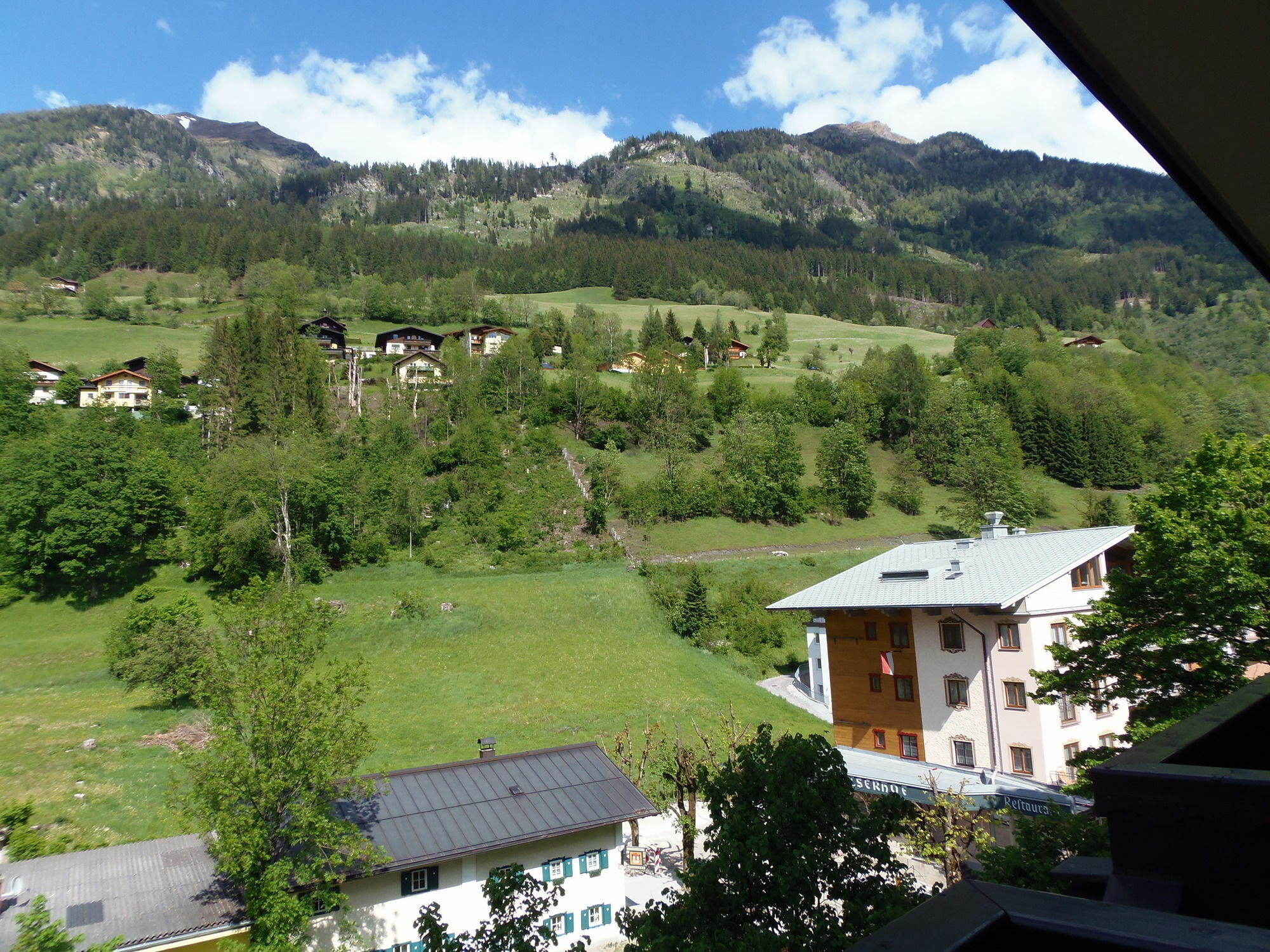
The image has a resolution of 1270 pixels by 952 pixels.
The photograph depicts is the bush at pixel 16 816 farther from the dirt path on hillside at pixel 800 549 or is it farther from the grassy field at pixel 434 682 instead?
the dirt path on hillside at pixel 800 549

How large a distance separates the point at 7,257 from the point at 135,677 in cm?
10346

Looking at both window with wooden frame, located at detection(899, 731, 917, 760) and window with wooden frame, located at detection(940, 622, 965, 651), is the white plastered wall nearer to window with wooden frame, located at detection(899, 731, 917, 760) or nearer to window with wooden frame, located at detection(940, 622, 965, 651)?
window with wooden frame, located at detection(899, 731, 917, 760)

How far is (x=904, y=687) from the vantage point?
20438 millimetres

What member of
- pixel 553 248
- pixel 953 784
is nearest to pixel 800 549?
pixel 953 784

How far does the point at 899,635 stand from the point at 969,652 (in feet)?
6.55

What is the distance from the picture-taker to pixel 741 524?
4616 cm

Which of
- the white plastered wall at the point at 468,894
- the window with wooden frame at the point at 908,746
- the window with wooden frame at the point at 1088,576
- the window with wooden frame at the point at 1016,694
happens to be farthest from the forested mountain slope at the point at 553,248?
the white plastered wall at the point at 468,894

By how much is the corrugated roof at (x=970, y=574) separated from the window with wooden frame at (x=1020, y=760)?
150 inches

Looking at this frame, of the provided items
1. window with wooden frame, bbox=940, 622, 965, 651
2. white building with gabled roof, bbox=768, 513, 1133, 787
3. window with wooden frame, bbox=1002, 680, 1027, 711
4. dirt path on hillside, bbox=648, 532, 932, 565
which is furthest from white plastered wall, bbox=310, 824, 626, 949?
dirt path on hillside, bbox=648, 532, 932, 565

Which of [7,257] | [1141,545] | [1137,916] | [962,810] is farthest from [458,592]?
[7,257]

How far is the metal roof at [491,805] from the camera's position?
40.5 feet

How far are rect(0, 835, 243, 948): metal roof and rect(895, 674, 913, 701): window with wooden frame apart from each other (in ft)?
55.9

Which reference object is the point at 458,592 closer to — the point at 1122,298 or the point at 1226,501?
the point at 1226,501

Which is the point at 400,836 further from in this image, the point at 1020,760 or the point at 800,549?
the point at 800,549
